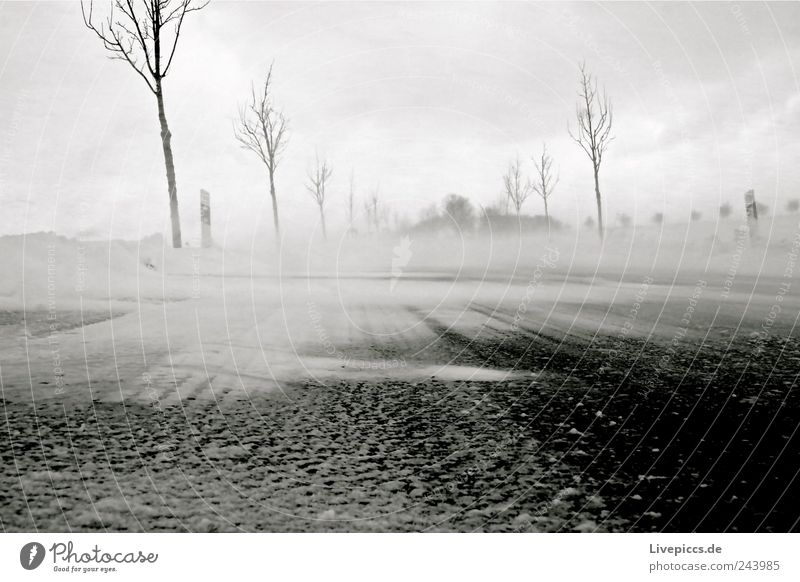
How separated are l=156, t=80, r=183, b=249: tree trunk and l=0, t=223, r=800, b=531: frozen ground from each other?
2797 millimetres

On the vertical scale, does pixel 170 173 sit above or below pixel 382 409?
above

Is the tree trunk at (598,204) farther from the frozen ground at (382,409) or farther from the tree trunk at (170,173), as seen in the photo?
the tree trunk at (170,173)

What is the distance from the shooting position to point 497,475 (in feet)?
11.3

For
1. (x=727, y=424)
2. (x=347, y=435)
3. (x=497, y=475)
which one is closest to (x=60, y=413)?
(x=347, y=435)

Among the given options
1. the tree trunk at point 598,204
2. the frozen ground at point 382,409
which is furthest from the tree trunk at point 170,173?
the tree trunk at point 598,204

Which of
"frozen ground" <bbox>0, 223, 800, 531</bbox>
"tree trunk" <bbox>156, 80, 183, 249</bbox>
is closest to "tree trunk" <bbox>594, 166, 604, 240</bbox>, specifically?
"frozen ground" <bbox>0, 223, 800, 531</bbox>

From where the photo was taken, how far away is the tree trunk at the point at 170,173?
11023 millimetres

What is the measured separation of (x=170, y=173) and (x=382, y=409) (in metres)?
9.18

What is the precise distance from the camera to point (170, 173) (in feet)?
37.1

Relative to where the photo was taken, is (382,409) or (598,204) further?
(598,204)

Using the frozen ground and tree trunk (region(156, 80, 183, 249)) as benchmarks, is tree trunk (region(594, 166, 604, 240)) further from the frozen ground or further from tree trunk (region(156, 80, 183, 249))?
tree trunk (region(156, 80, 183, 249))

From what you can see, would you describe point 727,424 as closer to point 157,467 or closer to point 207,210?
point 157,467

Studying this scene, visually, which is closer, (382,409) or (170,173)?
(382,409)
